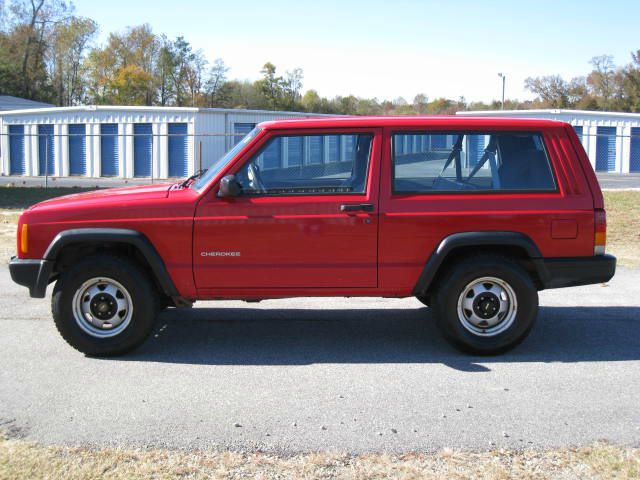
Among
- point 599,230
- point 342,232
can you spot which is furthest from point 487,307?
point 342,232

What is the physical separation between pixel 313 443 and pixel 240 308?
3.55 meters

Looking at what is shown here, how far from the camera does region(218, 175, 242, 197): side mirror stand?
542 cm

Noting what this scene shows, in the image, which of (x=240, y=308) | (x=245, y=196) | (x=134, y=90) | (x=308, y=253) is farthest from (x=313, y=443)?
(x=134, y=90)

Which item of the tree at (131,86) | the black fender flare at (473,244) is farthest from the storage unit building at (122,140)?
the tree at (131,86)

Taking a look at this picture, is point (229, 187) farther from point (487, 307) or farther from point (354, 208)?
point (487, 307)

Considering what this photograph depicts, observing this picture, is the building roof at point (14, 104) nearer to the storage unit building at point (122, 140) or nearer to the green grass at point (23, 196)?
the storage unit building at point (122, 140)

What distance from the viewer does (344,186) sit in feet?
18.6

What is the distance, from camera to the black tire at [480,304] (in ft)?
A: 18.5

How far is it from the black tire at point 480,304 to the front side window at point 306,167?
3.49 feet

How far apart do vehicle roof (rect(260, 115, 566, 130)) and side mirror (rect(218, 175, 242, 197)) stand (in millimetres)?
583

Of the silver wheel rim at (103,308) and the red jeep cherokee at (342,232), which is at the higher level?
the red jeep cherokee at (342,232)

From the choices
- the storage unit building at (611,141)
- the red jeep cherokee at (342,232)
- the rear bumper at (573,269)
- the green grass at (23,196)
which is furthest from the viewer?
the storage unit building at (611,141)

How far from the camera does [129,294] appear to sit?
220 inches

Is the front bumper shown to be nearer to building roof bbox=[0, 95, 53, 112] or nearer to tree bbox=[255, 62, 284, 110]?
building roof bbox=[0, 95, 53, 112]
